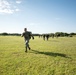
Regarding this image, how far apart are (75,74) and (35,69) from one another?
7.67 ft

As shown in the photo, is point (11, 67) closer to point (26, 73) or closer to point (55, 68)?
point (26, 73)

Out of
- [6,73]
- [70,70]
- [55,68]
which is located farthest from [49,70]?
[6,73]

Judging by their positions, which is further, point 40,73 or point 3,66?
point 3,66

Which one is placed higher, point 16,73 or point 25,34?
point 25,34

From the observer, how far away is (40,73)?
7805 mm

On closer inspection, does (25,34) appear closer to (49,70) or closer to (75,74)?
(49,70)

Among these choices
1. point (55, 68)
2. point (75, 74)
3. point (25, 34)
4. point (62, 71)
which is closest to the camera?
point (75, 74)

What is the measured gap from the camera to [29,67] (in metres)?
8.91

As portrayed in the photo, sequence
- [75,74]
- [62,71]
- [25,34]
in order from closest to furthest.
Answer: [75,74]
[62,71]
[25,34]

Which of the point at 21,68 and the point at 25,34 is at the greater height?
the point at 25,34

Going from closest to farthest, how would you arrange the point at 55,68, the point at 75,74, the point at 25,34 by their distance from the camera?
the point at 75,74 → the point at 55,68 → the point at 25,34

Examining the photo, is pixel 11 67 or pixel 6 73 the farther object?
pixel 11 67

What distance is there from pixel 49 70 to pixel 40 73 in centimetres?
72

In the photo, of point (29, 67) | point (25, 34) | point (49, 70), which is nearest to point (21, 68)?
point (29, 67)
